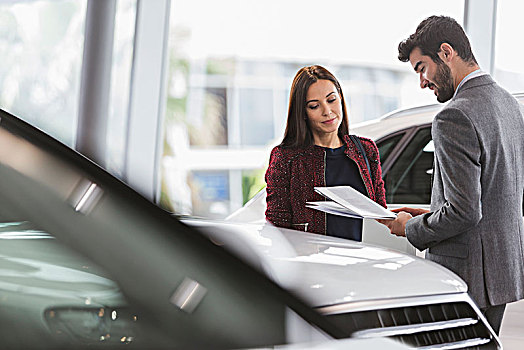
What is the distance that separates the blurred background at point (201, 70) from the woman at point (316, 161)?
564 mm

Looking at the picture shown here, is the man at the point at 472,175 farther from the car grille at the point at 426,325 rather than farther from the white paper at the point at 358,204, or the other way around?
the car grille at the point at 426,325

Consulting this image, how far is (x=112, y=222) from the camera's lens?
81cm

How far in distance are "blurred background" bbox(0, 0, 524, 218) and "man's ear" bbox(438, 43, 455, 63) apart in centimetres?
122

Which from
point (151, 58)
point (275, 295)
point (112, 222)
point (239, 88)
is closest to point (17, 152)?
point (112, 222)

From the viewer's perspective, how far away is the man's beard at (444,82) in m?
1.91

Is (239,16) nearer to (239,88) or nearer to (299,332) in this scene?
(239,88)

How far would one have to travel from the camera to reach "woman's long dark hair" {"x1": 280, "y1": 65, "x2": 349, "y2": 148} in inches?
91.4

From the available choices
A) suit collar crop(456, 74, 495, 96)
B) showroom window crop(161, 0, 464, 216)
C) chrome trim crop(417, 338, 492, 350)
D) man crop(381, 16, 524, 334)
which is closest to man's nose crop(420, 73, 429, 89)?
man crop(381, 16, 524, 334)

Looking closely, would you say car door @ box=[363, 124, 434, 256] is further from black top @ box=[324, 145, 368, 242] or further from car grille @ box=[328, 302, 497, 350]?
car grille @ box=[328, 302, 497, 350]

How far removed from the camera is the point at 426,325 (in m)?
1.27

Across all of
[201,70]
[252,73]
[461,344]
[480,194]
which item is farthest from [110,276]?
[201,70]

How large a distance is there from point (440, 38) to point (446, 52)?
0.15 feet

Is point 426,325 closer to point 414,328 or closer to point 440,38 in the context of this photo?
point 414,328

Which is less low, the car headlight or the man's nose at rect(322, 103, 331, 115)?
the man's nose at rect(322, 103, 331, 115)
